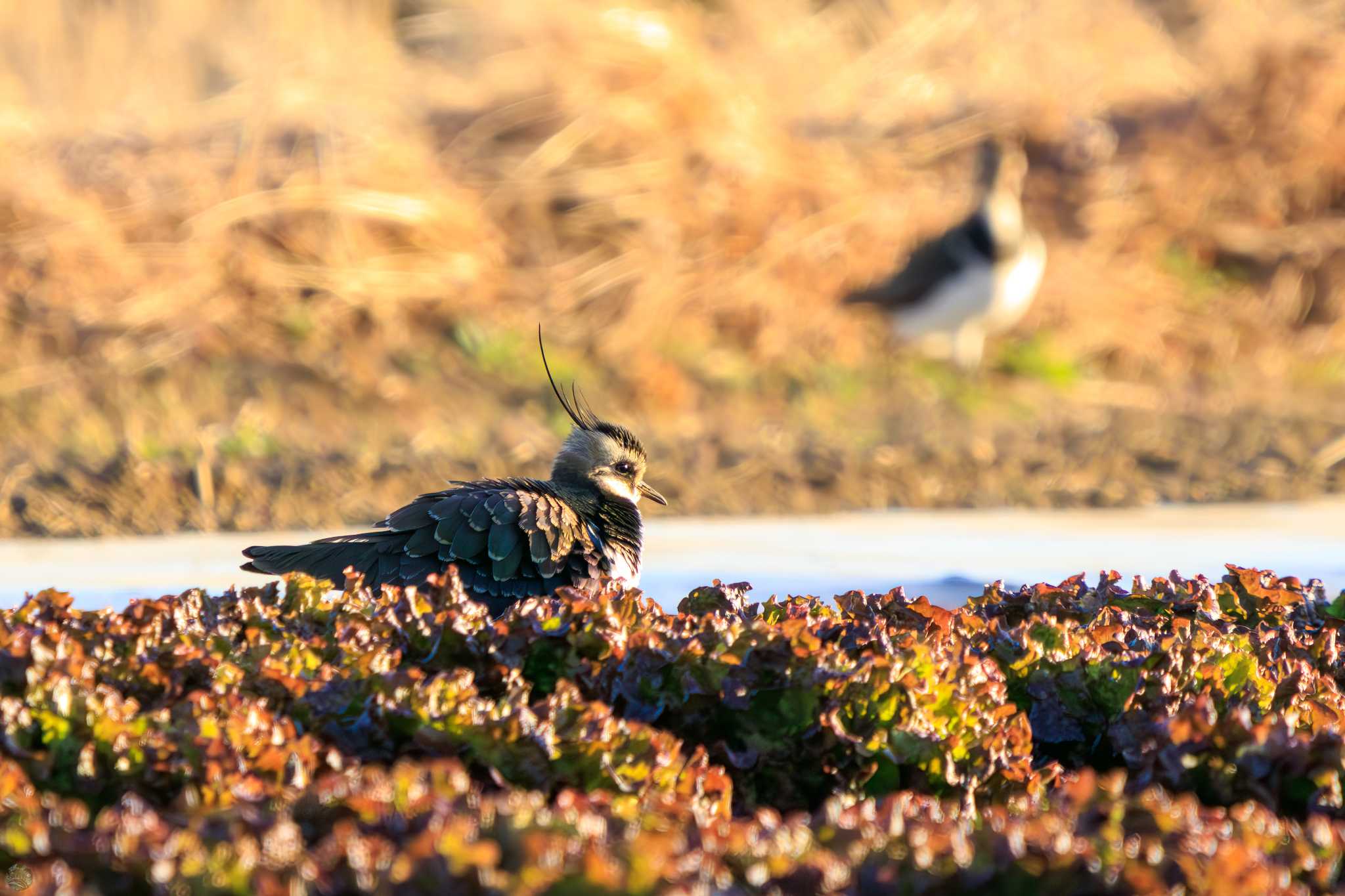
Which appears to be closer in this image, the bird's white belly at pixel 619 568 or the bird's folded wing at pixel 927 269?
the bird's white belly at pixel 619 568

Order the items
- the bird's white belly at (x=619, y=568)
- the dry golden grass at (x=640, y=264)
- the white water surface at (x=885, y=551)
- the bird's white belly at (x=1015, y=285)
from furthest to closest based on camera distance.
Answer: the bird's white belly at (x=1015, y=285) → the dry golden grass at (x=640, y=264) → the white water surface at (x=885, y=551) → the bird's white belly at (x=619, y=568)

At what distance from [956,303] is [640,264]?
1.93 metres

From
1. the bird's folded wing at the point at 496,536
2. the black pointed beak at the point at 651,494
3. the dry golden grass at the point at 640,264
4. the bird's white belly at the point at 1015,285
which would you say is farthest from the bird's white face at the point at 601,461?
the bird's white belly at the point at 1015,285

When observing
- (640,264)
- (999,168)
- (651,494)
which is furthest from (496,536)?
(999,168)

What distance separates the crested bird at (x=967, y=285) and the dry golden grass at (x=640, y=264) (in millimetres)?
255

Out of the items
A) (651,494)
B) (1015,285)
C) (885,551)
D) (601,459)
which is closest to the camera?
(601,459)

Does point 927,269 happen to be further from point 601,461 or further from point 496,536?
point 496,536

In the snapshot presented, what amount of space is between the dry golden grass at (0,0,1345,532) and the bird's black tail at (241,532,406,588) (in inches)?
95.5

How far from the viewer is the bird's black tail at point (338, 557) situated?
3.87m

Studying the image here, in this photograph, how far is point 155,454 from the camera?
23.5ft

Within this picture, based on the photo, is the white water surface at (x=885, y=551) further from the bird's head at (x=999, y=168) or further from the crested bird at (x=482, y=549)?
the bird's head at (x=999, y=168)

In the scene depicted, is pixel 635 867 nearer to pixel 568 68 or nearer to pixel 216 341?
pixel 216 341

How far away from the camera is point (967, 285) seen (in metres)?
9.36

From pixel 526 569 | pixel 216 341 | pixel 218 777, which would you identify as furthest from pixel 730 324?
pixel 218 777
